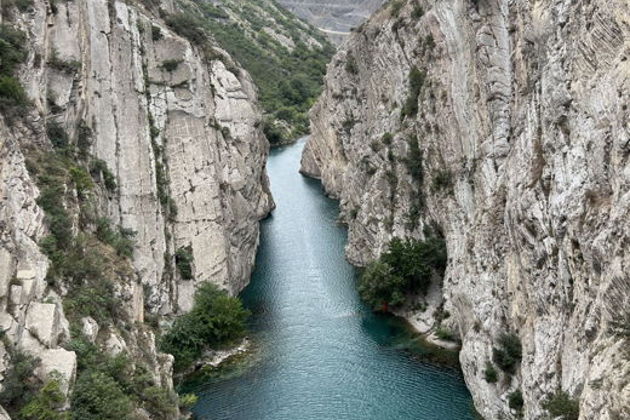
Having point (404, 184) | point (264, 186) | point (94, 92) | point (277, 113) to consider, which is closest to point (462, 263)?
point (404, 184)

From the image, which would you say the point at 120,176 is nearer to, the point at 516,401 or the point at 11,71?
the point at 11,71

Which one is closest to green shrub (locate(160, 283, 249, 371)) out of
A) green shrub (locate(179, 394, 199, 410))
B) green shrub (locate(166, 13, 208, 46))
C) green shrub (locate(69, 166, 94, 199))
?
green shrub (locate(179, 394, 199, 410))

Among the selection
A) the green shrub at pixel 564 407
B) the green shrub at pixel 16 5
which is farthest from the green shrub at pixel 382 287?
the green shrub at pixel 16 5

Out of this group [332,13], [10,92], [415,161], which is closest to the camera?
[10,92]

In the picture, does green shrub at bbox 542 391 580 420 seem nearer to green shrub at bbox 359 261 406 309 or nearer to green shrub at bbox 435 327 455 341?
green shrub at bbox 435 327 455 341

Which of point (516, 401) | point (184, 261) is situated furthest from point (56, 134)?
point (516, 401)

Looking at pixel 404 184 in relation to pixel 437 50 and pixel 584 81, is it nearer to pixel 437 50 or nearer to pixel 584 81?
pixel 437 50
